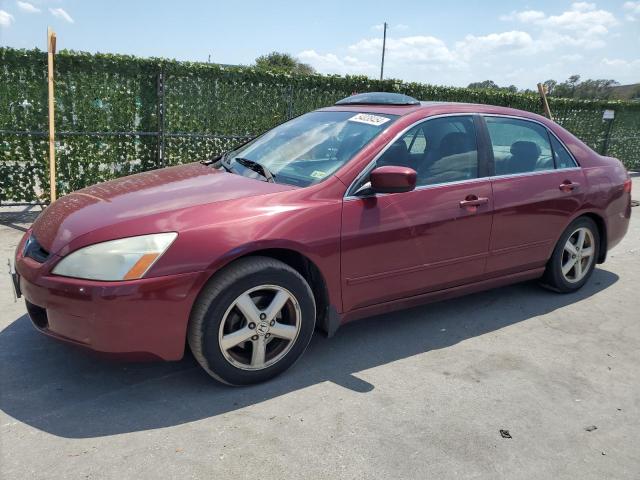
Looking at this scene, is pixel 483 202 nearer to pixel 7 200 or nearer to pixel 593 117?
pixel 7 200

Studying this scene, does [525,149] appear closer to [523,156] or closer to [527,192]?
[523,156]

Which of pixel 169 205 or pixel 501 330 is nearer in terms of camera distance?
pixel 169 205

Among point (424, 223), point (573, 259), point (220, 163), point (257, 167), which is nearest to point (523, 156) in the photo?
point (573, 259)

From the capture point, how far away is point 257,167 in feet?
11.5

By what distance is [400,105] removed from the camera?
377 centimetres

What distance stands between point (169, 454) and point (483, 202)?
2.57 m

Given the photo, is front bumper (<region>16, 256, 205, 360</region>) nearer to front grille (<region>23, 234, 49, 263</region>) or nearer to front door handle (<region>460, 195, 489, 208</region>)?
front grille (<region>23, 234, 49, 263</region>)

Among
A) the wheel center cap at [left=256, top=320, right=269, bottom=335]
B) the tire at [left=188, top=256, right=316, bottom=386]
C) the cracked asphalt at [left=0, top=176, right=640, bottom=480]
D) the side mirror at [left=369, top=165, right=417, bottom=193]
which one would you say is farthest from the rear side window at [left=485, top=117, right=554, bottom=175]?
the wheel center cap at [left=256, top=320, right=269, bottom=335]

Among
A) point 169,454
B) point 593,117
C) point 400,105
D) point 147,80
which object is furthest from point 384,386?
point 593,117

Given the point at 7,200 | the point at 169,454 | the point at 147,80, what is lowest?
the point at 169,454

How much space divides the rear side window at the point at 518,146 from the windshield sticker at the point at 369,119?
0.91 meters

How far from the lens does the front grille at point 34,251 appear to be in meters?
2.73

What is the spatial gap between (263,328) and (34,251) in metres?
1.34

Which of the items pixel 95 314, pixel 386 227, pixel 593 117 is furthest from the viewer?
pixel 593 117
